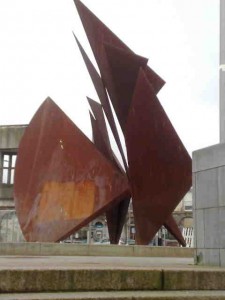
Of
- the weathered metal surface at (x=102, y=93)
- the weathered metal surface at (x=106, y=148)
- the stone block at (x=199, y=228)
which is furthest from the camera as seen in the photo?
the weathered metal surface at (x=106, y=148)

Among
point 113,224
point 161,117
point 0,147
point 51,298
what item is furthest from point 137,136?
point 0,147

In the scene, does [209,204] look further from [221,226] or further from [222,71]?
[222,71]

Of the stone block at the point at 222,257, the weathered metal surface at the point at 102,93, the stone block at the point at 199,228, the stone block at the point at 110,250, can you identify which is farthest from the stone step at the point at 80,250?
the stone block at the point at 222,257

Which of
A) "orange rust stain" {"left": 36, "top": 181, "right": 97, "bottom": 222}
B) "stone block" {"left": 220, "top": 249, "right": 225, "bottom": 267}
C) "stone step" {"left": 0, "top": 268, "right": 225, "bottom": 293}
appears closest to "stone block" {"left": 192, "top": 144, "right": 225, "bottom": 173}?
"stone block" {"left": 220, "top": 249, "right": 225, "bottom": 267}

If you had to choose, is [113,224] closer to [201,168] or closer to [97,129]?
[97,129]

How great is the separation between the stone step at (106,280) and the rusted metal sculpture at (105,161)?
8.71 meters

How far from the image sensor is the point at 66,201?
14719mm

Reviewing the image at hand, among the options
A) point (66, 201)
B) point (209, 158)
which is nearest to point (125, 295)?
point (209, 158)

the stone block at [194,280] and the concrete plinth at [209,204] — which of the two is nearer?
the stone block at [194,280]

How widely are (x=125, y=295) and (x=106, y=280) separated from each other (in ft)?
1.11

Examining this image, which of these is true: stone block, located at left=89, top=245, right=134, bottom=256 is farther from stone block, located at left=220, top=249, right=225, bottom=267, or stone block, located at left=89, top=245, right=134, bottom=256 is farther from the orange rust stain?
stone block, located at left=220, top=249, right=225, bottom=267

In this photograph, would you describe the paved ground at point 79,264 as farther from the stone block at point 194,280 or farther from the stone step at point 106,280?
the stone block at point 194,280

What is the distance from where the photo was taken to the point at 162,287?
4719 millimetres

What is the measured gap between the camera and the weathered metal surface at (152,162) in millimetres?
13422
